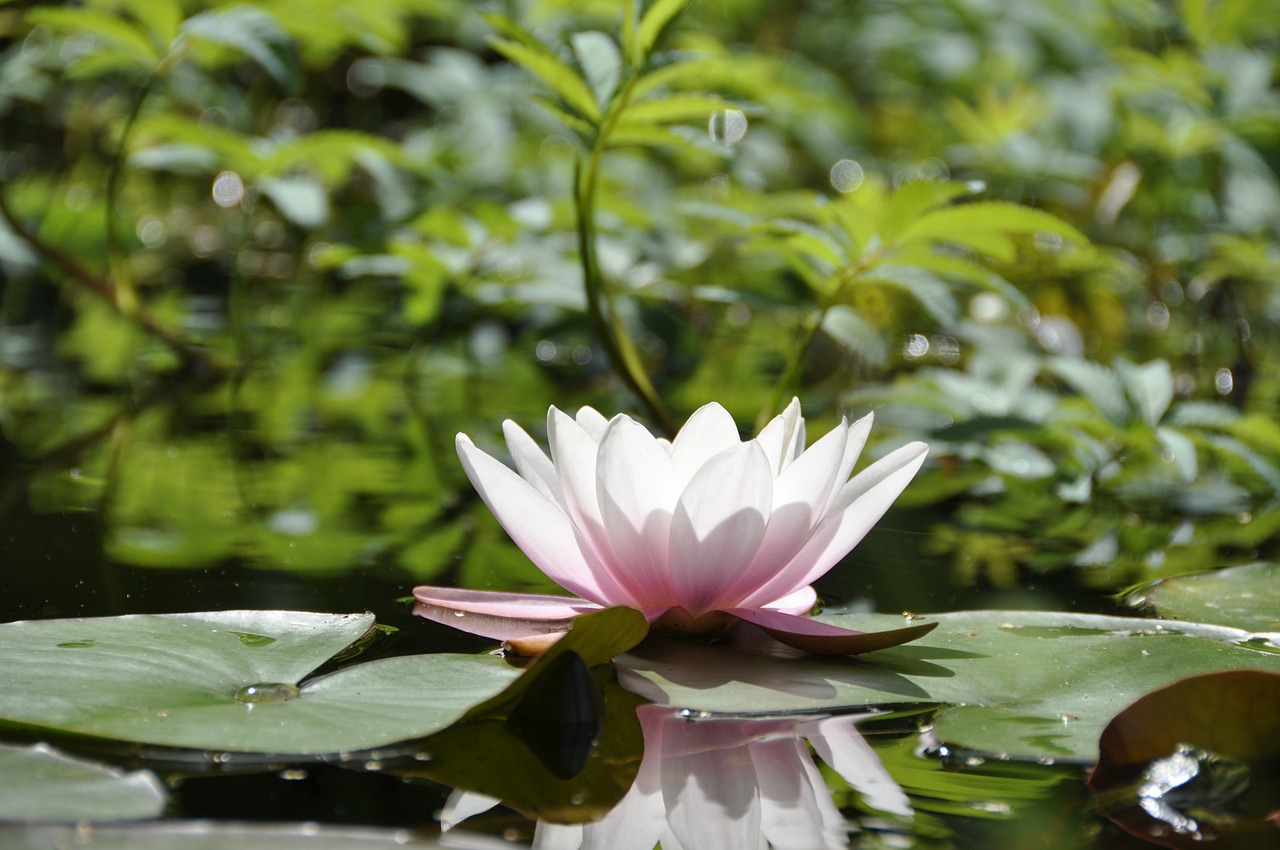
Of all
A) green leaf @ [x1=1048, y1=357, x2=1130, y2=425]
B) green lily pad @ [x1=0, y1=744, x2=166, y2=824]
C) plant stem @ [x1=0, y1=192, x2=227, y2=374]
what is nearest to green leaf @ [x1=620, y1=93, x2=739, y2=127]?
green leaf @ [x1=1048, y1=357, x2=1130, y2=425]

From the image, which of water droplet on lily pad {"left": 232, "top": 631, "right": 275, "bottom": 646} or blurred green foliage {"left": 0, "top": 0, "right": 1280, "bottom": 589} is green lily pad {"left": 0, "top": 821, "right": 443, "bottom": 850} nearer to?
water droplet on lily pad {"left": 232, "top": 631, "right": 275, "bottom": 646}

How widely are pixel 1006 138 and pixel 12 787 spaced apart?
242 centimetres

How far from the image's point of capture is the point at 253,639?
2.36 feet

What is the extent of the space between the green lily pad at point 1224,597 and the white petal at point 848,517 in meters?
0.29

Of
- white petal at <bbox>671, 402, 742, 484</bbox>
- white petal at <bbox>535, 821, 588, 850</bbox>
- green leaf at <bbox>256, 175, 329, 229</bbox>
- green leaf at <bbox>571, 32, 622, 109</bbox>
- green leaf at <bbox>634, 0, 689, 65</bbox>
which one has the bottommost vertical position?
green leaf at <bbox>256, 175, 329, 229</bbox>

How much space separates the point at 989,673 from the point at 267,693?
45 centimetres

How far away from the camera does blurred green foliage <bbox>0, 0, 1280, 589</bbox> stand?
1250 millimetres

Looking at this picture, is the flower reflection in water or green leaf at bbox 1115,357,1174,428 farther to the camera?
green leaf at bbox 1115,357,1174,428

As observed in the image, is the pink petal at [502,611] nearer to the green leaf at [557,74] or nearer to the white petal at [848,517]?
the white petal at [848,517]

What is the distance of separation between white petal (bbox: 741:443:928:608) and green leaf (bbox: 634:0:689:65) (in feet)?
2.24

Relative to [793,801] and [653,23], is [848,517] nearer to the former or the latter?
[793,801]

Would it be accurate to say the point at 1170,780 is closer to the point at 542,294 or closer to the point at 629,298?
the point at 542,294

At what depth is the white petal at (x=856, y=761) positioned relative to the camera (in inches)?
21.4

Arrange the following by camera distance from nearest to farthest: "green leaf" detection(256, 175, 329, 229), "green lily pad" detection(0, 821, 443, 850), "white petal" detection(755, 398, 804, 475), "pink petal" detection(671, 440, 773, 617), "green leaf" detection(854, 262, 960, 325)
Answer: "green lily pad" detection(0, 821, 443, 850), "pink petal" detection(671, 440, 773, 617), "white petal" detection(755, 398, 804, 475), "green leaf" detection(854, 262, 960, 325), "green leaf" detection(256, 175, 329, 229)
